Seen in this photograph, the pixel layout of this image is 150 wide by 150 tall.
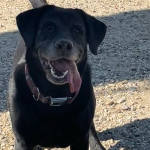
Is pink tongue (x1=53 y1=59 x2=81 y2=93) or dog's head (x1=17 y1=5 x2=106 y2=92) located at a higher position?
dog's head (x1=17 y1=5 x2=106 y2=92)

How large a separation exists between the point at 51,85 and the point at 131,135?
3.60 ft

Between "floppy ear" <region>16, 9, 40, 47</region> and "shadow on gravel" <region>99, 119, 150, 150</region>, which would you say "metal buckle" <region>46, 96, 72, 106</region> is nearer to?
"floppy ear" <region>16, 9, 40, 47</region>

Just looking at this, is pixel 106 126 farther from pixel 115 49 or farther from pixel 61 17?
pixel 115 49

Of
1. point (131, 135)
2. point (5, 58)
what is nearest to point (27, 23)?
point (131, 135)

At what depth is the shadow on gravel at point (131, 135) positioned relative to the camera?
377 cm

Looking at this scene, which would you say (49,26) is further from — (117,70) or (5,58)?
(5,58)

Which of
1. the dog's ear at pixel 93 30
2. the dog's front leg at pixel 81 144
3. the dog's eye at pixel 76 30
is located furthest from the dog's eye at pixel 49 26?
the dog's front leg at pixel 81 144

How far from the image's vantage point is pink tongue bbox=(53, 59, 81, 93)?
2.92 m

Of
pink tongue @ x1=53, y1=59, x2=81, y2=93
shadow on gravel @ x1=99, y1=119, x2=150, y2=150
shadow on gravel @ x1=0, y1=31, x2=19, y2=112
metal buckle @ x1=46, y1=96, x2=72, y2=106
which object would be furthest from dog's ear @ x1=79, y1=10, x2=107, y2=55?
shadow on gravel @ x1=0, y1=31, x2=19, y2=112

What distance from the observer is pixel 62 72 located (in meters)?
2.90

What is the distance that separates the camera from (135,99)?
4352 millimetres

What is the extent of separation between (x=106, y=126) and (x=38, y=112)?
1.07m

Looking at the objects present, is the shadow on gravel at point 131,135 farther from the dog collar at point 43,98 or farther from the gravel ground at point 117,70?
the dog collar at point 43,98

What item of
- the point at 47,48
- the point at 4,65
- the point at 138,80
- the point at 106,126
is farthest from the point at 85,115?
the point at 4,65
